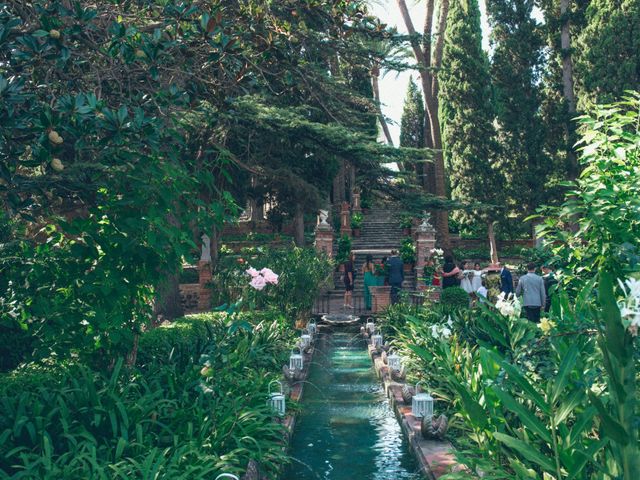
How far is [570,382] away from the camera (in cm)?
497

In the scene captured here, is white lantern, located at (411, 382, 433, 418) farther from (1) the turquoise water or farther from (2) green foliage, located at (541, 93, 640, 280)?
(2) green foliage, located at (541, 93, 640, 280)

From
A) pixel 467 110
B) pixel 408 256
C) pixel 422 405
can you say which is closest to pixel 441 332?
pixel 422 405

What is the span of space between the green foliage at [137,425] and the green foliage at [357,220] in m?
27.1

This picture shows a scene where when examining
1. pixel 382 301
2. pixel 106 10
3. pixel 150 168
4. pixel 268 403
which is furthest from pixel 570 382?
pixel 382 301

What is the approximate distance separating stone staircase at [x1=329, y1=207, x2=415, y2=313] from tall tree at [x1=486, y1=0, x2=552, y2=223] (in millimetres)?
5457

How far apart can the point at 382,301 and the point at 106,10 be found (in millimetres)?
12399

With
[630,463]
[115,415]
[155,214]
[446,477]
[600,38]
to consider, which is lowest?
[446,477]

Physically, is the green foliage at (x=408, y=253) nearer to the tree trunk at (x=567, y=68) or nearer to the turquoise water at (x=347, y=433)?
the tree trunk at (x=567, y=68)

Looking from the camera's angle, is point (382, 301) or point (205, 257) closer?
point (382, 301)

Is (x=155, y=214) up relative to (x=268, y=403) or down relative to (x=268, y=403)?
up

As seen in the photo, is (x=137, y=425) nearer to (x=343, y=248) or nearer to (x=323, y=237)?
(x=323, y=237)

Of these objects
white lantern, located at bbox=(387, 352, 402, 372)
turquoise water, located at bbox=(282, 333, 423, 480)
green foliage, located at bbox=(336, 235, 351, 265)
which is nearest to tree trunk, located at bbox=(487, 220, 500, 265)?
green foliage, located at bbox=(336, 235, 351, 265)

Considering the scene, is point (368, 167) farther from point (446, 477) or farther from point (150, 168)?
point (446, 477)

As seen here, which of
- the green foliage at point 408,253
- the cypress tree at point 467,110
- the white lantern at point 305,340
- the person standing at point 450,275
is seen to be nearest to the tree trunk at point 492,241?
the cypress tree at point 467,110
